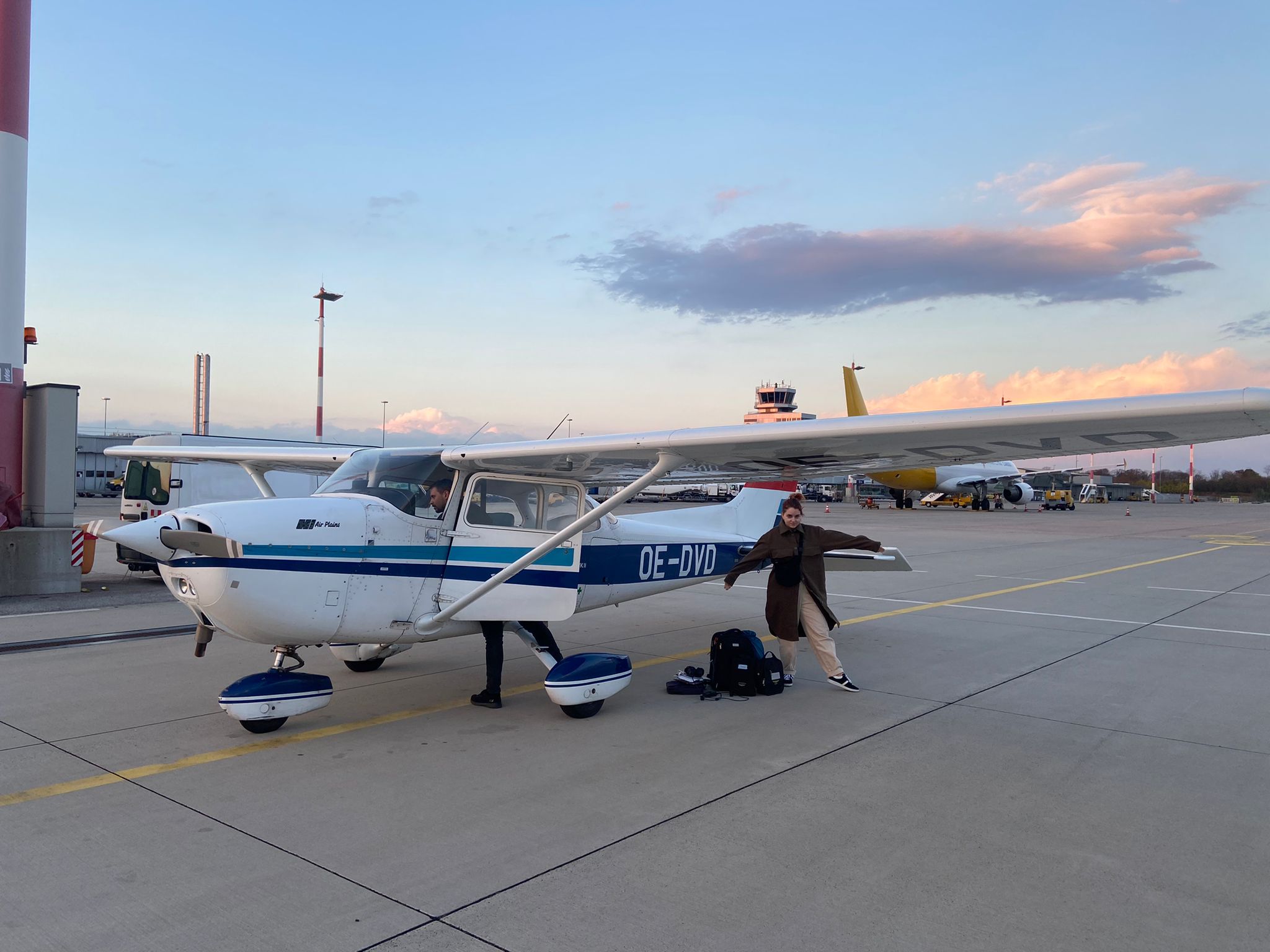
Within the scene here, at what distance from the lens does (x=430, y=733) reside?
227 inches

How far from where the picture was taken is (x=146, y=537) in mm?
5129

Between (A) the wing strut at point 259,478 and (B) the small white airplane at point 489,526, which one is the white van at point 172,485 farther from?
(B) the small white airplane at point 489,526

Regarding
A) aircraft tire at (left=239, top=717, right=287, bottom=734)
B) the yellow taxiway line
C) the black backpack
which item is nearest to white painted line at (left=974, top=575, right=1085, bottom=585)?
the yellow taxiway line

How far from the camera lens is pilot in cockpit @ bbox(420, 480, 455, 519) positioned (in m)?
6.43

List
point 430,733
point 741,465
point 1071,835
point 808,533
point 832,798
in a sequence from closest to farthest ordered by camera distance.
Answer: point 1071,835 < point 832,798 < point 430,733 < point 741,465 < point 808,533

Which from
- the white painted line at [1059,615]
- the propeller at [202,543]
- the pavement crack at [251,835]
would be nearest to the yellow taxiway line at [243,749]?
the pavement crack at [251,835]

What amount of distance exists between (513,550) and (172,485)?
11.8 meters

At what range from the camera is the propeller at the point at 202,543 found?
16.9ft

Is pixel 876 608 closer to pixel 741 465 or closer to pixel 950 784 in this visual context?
pixel 741 465

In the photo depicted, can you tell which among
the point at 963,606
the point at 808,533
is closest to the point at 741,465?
the point at 808,533

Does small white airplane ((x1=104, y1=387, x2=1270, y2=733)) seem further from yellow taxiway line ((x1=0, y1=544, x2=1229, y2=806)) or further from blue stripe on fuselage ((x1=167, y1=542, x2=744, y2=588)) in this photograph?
yellow taxiway line ((x1=0, y1=544, x2=1229, y2=806))

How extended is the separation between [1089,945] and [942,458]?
354 cm

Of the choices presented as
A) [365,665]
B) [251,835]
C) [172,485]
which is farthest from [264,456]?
[172,485]

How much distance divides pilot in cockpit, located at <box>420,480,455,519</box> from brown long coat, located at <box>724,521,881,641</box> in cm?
254
